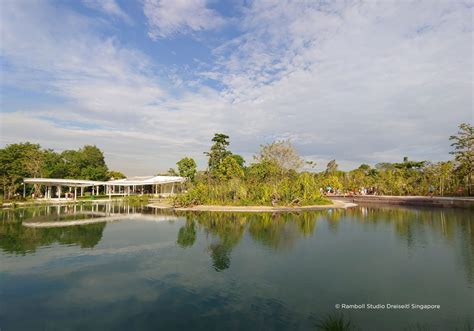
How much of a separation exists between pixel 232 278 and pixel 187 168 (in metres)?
34.0

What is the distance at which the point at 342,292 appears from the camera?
21.8 feet

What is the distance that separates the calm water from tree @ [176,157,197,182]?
26.3 metres

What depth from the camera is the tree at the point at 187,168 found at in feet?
133

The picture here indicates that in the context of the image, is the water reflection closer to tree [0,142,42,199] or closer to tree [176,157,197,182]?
tree [0,142,42,199]

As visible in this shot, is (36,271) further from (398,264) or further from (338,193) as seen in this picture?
(338,193)

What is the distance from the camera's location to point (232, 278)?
7684 mm

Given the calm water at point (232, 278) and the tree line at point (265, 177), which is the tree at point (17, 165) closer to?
the tree line at point (265, 177)

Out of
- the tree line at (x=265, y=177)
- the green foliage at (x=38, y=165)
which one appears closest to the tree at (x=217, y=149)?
the tree line at (x=265, y=177)

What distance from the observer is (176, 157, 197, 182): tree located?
40.6 metres

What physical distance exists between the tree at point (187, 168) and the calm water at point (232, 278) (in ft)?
86.4

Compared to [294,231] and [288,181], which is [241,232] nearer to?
[294,231]

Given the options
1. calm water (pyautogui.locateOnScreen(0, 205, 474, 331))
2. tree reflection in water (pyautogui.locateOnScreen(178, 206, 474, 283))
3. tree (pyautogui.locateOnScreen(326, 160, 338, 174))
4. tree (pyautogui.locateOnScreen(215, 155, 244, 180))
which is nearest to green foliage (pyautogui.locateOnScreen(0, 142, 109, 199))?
calm water (pyautogui.locateOnScreen(0, 205, 474, 331))

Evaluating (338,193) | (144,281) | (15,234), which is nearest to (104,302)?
(144,281)

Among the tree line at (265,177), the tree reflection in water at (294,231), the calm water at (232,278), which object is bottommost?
the calm water at (232,278)
